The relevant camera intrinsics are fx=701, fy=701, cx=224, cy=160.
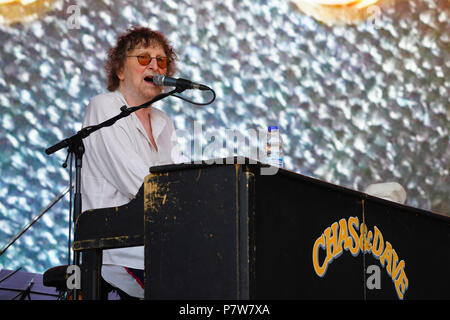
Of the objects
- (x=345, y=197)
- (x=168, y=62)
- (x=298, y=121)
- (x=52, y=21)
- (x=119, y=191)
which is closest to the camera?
(x=345, y=197)

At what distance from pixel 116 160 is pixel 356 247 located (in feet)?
2.46

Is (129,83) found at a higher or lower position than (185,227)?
higher

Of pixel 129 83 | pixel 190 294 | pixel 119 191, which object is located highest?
pixel 129 83

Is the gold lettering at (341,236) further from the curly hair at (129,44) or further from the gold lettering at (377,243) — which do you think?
the curly hair at (129,44)

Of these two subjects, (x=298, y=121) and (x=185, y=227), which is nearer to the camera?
(x=185, y=227)

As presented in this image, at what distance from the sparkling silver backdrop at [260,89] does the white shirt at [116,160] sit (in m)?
1.21

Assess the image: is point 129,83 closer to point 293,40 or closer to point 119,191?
point 119,191

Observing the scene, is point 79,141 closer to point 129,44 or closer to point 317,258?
point 129,44

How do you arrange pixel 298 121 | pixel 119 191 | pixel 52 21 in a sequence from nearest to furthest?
pixel 119 191 → pixel 52 21 → pixel 298 121

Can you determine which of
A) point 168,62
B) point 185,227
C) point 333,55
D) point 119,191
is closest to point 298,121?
point 333,55

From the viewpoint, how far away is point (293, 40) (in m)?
3.86

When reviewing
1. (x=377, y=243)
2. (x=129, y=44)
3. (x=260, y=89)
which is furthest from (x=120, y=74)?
(x=260, y=89)

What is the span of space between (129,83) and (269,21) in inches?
61.4

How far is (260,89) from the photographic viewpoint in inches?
148
